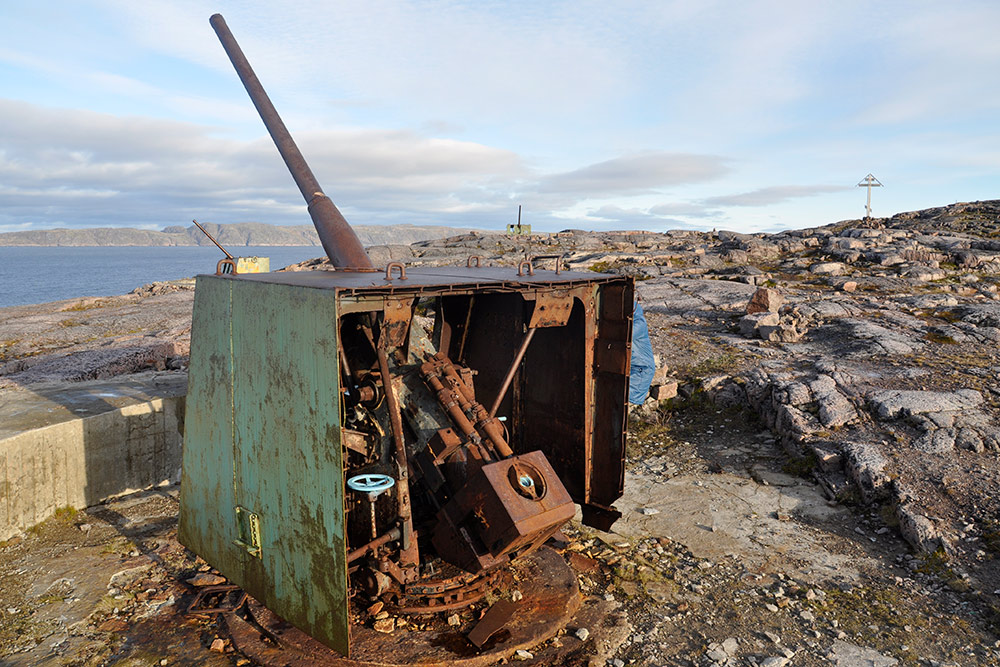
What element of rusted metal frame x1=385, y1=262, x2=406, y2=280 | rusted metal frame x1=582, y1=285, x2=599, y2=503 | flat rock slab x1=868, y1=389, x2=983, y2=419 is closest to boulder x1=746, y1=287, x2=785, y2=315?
flat rock slab x1=868, y1=389, x2=983, y2=419

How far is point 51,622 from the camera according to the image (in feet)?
15.0

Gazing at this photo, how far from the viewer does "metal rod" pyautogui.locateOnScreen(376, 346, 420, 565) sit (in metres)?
4.31

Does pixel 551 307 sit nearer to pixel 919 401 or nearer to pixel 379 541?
pixel 379 541

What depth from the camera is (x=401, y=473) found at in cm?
445

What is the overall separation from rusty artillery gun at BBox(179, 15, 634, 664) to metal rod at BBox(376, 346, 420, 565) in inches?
0.5

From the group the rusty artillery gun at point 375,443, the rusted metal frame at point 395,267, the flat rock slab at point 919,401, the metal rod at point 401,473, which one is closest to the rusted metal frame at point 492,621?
the rusty artillery gun at point 375,443

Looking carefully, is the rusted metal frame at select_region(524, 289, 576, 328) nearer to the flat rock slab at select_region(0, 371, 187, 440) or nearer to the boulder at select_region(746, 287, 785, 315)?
the flat rock slab at select_region(0, 371, 187, 440)

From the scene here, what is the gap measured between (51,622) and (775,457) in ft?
23.8

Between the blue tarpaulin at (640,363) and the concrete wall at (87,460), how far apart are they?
5170 millimetres

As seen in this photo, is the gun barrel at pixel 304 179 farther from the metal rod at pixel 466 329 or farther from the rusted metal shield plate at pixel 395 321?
the rusted metal shield plate at pixel 395 321

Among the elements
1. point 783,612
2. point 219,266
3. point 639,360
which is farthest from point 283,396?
point 639,360

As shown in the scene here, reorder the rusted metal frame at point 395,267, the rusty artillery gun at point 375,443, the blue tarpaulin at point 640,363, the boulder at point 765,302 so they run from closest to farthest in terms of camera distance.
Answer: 1. the rusty artillery gun at point 375,443
2. the rusted metal frame at point 395,267
3. the blue tarpaulin at point 640,363
4. the boulder at point 765,302

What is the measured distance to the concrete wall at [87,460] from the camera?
19.1 feet

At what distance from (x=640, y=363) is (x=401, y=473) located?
392 centimetres
